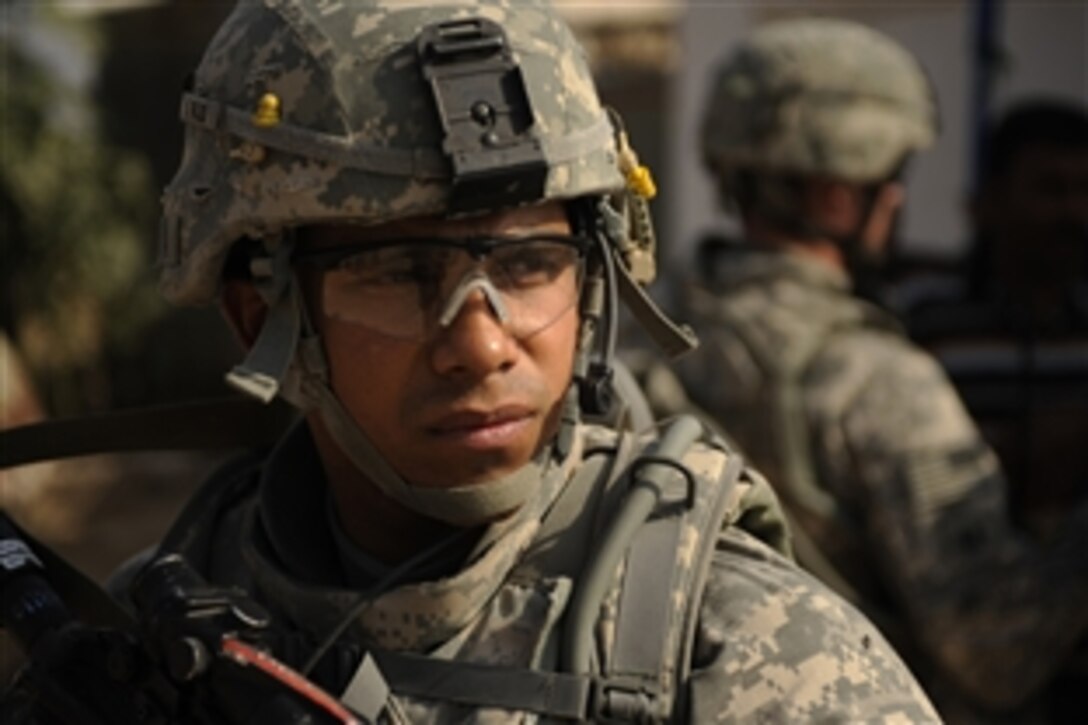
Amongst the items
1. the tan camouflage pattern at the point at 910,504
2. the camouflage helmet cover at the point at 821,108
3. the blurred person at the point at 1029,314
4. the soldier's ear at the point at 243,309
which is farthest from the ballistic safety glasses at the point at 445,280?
the blurred person at the point at 1029,314

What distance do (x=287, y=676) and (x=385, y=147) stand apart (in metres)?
0.59

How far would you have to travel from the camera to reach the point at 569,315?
2.31 m

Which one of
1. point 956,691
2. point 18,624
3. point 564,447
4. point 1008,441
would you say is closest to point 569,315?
point 564,447

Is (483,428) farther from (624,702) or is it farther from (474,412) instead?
(624,702)

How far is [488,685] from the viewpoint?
2.19m

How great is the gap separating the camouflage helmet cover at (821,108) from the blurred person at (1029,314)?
60 centimetres

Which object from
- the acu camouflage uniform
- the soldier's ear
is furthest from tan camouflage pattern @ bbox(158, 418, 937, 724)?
the soldier's ear

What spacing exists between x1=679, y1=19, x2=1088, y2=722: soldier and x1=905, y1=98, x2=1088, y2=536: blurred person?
1.91ft

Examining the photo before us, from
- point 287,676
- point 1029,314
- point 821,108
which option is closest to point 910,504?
point 821,108

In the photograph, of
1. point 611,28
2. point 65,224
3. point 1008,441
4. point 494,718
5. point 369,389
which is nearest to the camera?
point 494,718

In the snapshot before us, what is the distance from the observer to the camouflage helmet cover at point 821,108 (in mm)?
4480

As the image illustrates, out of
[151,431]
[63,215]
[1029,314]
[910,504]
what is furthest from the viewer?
[63,215]

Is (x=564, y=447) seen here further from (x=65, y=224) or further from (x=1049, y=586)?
(x=65, y=224)

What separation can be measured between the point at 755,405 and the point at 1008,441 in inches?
35.7
